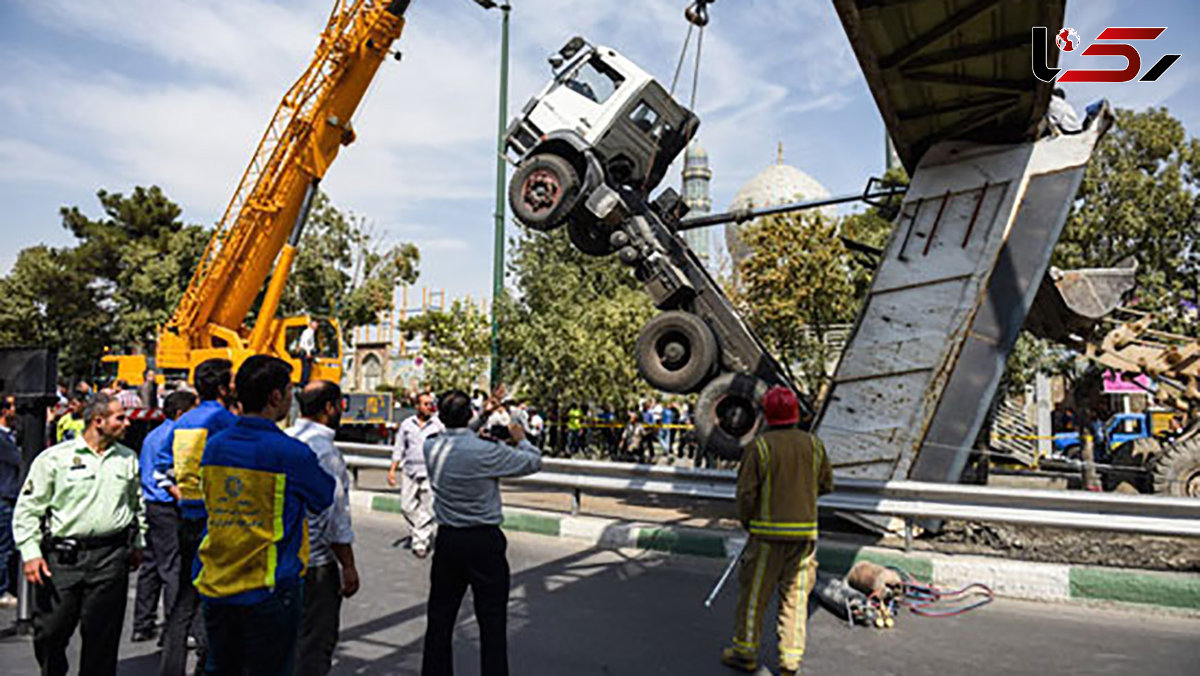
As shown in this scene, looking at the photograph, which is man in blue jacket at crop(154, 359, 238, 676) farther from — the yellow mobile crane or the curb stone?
the yellow mobile crane

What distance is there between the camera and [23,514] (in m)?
3.96

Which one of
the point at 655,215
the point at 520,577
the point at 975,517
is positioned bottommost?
the point at 520,577

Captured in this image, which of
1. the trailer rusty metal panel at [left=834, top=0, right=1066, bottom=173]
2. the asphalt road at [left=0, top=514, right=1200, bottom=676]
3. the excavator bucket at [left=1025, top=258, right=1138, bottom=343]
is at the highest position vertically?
the trailer rusty metal panel at [left=834, top=0, right=1066, bottom=173]

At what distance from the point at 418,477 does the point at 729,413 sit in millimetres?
4037

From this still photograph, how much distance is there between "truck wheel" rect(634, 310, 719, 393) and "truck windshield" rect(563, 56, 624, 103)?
3.20 m

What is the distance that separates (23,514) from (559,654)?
3102 mm

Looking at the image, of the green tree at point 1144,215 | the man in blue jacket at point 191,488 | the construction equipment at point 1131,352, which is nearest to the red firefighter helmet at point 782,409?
the man in blue jacket at point 191,488

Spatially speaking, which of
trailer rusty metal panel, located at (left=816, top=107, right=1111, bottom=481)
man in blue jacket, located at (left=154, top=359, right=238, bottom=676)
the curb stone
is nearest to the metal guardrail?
the curb stone

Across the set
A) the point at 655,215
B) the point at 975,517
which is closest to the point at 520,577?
the point at 975,517

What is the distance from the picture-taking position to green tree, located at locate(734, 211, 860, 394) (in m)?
18.5

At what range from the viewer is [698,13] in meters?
8.37

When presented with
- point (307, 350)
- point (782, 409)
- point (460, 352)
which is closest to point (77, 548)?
point (782, 409)

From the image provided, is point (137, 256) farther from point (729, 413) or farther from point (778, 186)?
point (778, 186)

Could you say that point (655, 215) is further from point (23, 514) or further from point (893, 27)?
point (23, 514)
